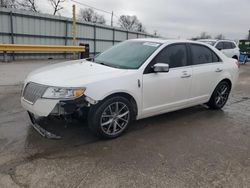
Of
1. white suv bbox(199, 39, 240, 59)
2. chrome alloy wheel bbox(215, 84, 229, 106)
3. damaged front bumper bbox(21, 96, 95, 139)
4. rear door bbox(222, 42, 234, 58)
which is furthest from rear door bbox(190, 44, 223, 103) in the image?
rear door bbox(222, 42, 234, 58)

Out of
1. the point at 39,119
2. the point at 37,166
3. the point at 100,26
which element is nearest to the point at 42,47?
the point at 100,26

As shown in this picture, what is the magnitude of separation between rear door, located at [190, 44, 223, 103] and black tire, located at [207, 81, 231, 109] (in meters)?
0.23

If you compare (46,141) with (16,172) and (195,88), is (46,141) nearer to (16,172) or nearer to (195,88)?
(16,172)

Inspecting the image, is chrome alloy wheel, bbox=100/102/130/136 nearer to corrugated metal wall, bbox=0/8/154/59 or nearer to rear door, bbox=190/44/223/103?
rear door, bbox=190/44/223/103

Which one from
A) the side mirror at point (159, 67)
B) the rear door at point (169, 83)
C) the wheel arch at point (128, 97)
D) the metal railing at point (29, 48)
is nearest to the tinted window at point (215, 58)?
the rear door at point (169, 83)

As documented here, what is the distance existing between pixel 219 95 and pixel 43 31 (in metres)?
13.0

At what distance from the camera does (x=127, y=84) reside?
378cm

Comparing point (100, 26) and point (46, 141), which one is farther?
point (100, 26)

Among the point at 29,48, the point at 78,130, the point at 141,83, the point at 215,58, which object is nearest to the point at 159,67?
the point at 141,83

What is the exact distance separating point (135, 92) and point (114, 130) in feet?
2.33

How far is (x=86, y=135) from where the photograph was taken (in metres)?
3.93

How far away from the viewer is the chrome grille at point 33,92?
3467 mm

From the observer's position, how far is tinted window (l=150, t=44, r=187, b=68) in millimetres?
4367

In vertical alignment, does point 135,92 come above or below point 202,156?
above
